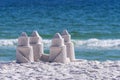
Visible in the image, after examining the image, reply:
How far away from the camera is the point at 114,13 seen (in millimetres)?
43188

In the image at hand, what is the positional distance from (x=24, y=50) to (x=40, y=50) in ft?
1.77

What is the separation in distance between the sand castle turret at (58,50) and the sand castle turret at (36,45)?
329 mm

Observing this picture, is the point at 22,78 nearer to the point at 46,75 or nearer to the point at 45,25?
the point at 46,75

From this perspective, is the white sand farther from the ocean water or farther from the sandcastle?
the ocean water

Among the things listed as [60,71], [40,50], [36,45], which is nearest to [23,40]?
[36,45]

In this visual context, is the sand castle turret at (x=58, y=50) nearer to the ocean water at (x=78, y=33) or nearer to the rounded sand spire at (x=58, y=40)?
the rounded sand spire at (x=58, y=40)

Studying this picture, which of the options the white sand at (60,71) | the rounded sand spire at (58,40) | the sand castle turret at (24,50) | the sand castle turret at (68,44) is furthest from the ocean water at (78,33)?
the white sand at (60,71)

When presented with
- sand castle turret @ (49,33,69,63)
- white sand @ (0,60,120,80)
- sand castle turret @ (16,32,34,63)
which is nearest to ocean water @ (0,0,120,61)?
sand castle turret @ (16,32,34,63)

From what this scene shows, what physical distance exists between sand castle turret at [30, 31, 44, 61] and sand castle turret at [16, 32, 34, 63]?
0.25 m

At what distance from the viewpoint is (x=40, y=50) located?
40.3ft

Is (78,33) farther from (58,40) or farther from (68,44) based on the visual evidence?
(58,40)

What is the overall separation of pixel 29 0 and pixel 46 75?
58377 millimetres

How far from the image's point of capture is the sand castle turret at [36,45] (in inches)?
481

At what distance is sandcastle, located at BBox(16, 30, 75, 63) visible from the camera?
11.8 meters
